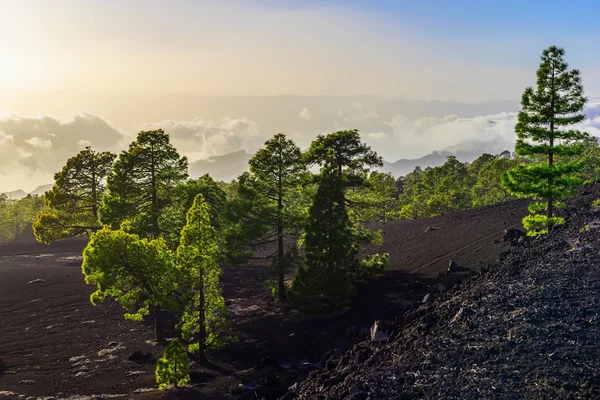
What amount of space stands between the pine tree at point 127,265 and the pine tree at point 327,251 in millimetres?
7356

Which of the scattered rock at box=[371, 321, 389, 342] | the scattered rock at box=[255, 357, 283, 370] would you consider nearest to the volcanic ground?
the scattered rock at box=[255, 357, 283, 370]

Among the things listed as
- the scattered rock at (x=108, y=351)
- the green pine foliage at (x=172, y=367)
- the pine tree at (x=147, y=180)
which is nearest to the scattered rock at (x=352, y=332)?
the green pine foliage at (x=172, y=367)

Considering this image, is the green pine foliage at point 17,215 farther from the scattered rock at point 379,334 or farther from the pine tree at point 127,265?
the scattered rock at point 379,334

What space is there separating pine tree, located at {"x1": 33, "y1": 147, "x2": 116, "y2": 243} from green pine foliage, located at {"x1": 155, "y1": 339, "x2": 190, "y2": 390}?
29.8 meters

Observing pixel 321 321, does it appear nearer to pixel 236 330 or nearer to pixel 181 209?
pixel 236 330

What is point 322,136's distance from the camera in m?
29.0

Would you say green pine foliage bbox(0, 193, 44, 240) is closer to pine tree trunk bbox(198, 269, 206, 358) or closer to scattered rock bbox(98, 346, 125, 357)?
scattered rock bbox(98, 346, 125, 357)

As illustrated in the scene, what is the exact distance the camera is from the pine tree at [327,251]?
25656 mm

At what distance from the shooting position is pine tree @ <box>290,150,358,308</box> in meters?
25.7

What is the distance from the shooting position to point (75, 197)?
46.8 metres

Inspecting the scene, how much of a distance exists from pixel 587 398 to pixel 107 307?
111 feet

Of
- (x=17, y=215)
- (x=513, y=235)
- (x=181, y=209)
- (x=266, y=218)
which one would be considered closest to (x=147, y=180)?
(x=181, y=209)

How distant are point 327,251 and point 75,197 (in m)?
32.6

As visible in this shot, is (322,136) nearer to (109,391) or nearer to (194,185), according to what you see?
(194,185)
